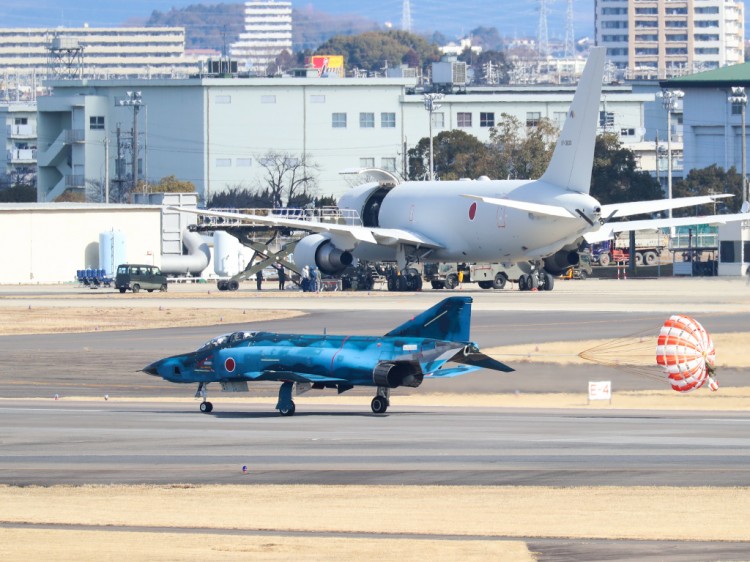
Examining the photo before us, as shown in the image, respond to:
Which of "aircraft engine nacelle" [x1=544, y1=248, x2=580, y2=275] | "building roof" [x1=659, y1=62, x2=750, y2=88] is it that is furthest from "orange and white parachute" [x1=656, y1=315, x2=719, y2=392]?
"building roof" [x1=659, y1=62, x2=750, y2=88]

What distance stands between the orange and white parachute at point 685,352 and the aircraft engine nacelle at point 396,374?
23.4ft

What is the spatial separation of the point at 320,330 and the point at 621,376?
14.7 metres

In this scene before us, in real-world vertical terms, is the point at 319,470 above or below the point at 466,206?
below

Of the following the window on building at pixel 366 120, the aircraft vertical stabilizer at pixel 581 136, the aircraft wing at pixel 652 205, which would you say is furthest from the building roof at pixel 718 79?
the aircraft vertical stabilizer at pixel 581 136

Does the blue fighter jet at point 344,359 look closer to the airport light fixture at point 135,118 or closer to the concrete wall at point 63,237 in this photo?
the concrete wall at point 63,237

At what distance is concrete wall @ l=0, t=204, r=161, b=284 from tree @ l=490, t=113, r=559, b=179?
159 ft

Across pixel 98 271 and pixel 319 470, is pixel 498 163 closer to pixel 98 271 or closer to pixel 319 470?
pixel 98 271

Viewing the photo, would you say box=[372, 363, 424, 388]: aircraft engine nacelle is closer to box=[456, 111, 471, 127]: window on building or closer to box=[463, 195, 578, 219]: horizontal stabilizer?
box=[463, 195, 578, 219]: horizontal stabilizer

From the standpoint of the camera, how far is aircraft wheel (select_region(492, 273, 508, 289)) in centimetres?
8462

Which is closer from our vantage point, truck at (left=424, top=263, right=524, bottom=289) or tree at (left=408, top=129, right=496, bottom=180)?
truck at (left=424, top=263, right=524, bottom=289)

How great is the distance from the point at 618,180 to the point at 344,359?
10397 cm

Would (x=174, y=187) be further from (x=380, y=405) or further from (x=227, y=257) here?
(x=380, y=405)

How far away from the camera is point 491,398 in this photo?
43031mm

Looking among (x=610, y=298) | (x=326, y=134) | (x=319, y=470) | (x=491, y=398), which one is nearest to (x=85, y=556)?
(x=319, y=470)
